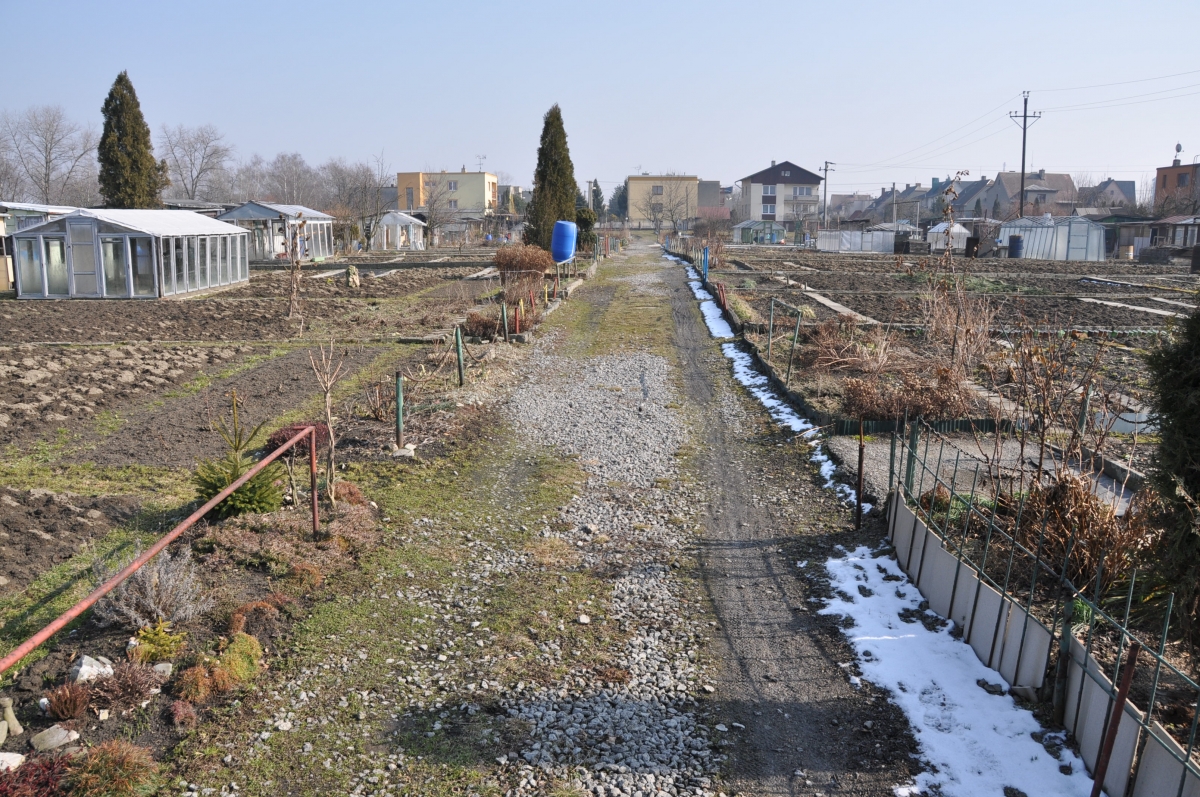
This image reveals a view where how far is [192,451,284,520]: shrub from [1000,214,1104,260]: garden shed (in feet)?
181

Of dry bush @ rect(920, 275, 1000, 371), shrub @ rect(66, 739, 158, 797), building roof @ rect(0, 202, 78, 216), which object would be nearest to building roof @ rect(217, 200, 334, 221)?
building roof @ rect(0, 202, 78, 216)

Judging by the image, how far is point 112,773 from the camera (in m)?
3.79

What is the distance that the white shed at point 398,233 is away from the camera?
59.0m

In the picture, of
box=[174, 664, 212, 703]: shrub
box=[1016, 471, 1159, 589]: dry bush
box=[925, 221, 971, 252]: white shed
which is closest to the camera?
box=[174, 664, 212, 703]: shrub

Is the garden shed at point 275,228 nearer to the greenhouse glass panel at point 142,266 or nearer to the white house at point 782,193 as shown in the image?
the greenhouse glass panel at point 142,266

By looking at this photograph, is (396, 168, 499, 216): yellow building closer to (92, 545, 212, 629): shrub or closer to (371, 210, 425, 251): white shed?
(371, 210, 425, 251): white shed

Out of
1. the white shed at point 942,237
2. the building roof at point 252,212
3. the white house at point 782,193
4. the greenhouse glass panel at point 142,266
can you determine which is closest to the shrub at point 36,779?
the greenhouse glass panel at point 142,266

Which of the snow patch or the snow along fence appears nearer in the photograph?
the snow along fence

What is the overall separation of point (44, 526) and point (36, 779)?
375 centimetres

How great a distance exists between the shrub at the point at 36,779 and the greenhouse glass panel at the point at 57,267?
2505 centimetres

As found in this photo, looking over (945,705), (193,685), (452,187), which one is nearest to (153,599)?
(193,685)

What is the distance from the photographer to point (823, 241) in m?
63.8

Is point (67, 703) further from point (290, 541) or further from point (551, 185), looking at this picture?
point (551, 185)

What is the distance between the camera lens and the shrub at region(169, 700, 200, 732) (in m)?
4.35
